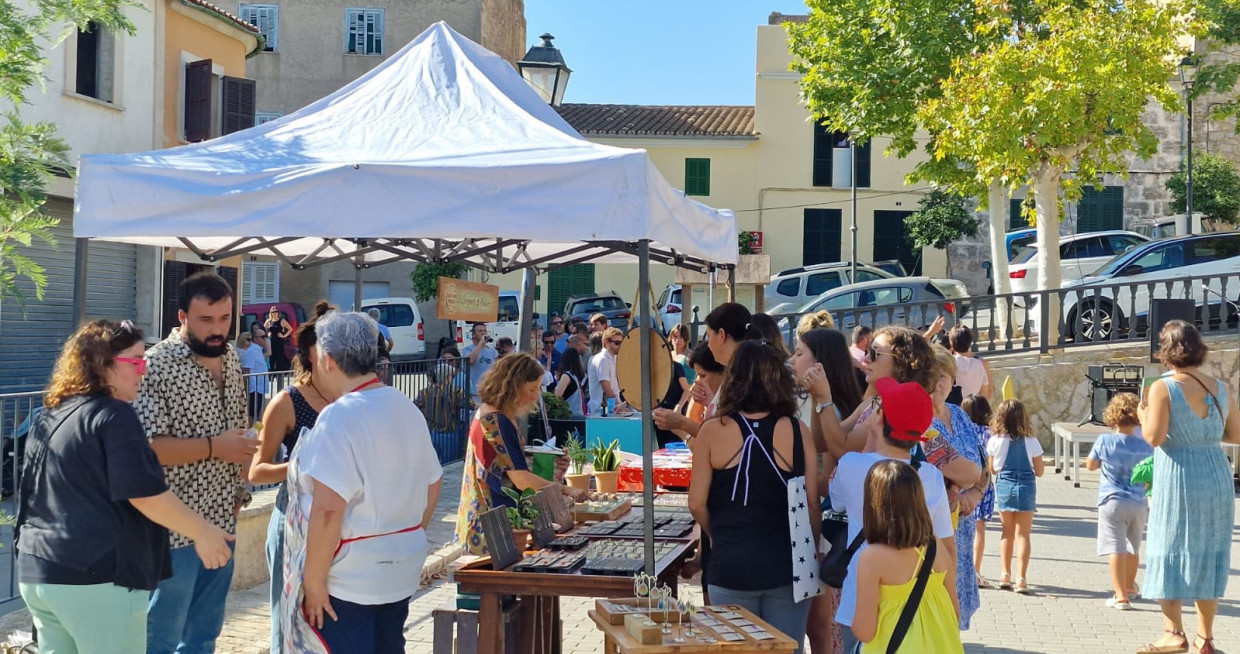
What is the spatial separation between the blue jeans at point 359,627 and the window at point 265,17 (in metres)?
33.0

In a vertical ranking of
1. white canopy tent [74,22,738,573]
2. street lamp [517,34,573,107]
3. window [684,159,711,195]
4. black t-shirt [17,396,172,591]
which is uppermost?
window [684,159,711,195]

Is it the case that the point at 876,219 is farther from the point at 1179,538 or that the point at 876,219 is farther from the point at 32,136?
the point at 32,136

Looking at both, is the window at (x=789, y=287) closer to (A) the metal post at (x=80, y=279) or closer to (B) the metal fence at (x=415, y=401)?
(B) the metal fence at (x=415, y=401)

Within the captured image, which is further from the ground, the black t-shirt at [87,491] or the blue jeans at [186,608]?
the black t-shirt at [87,491]

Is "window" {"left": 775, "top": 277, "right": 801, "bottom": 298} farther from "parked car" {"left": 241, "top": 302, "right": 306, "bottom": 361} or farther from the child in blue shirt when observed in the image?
the child in blue shirt

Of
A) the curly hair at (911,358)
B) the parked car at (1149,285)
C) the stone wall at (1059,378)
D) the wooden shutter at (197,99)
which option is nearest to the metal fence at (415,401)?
the curly hair at (911,358)

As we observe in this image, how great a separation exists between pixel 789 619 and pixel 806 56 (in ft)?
70.5

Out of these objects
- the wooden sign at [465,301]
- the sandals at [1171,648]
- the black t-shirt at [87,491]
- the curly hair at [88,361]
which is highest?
the wooden sign at [465,301]

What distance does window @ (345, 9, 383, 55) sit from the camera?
34.6 meters

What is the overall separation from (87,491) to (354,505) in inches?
31.7

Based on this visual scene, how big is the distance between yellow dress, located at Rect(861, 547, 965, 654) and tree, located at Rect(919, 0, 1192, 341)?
13474 millimetres

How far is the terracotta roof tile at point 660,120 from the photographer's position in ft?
119

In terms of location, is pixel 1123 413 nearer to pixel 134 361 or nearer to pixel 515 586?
pixel 515 586

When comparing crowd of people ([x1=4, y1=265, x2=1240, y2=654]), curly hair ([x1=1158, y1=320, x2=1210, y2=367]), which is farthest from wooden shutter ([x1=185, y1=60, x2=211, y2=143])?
curly hair ([x1=1158, y1=320, x2=1210, y2=367])
